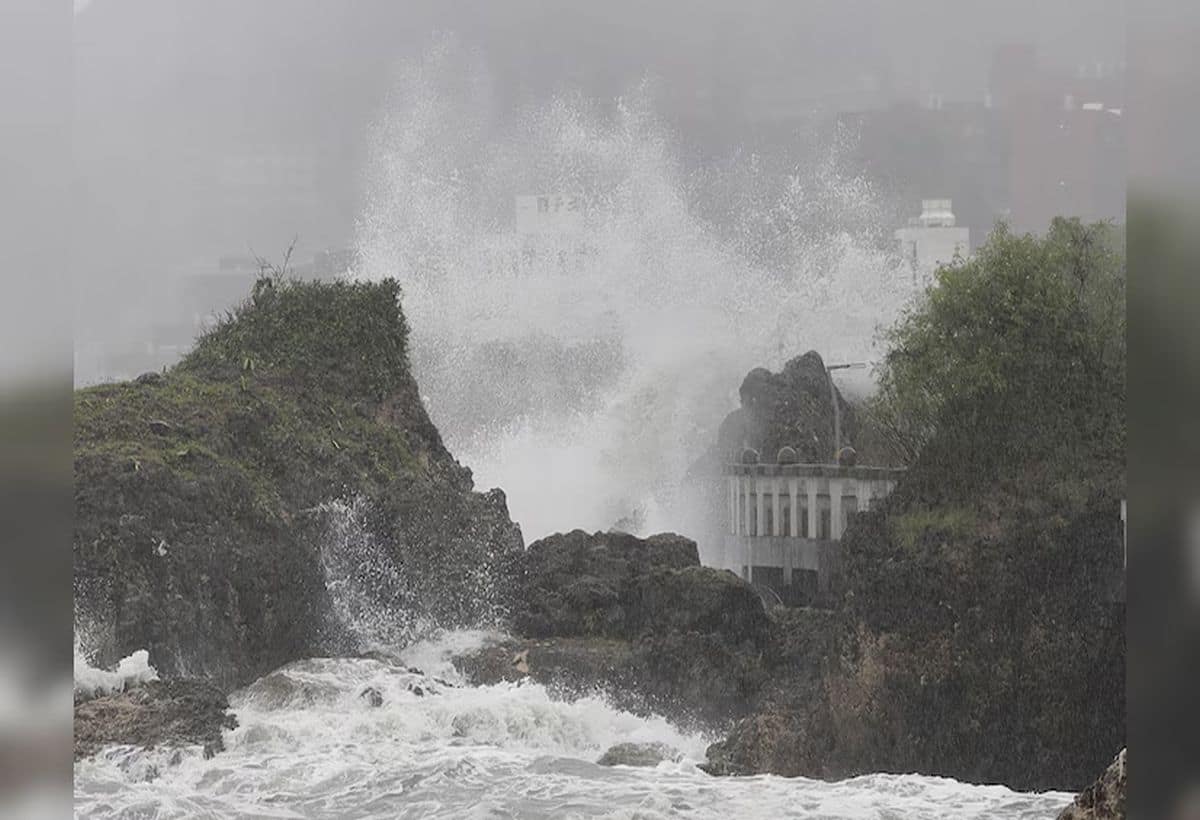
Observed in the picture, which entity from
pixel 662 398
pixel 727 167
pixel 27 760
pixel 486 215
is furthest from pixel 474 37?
pixel 27 760

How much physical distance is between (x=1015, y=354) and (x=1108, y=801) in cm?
169

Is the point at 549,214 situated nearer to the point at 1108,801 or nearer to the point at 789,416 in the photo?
the point at 789,416

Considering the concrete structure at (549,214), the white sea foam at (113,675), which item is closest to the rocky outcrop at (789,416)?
the concrete structure at (549,214)

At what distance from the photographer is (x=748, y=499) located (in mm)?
4637

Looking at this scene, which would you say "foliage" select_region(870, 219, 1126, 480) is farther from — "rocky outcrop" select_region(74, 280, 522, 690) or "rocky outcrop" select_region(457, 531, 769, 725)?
"rocky outcrop" select_region(74, 280, 522, 690)

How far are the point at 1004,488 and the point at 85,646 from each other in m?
2.89

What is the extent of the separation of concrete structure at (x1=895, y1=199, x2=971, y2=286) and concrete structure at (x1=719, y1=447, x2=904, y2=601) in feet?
2.07

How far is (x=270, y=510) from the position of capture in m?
4.91

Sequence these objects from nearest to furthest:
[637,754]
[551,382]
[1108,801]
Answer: [1108,801]
[637,754]
[551,382]

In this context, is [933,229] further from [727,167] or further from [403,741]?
[403,741]

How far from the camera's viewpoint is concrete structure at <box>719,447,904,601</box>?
4.61m

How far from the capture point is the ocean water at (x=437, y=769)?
178 inches

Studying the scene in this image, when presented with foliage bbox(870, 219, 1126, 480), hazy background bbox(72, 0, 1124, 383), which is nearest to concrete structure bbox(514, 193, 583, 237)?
hazy background bbox(72, 0, 1124, 383)

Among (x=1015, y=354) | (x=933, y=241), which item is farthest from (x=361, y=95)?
(x=1015, y=354)
